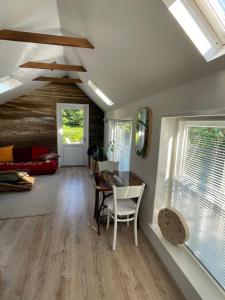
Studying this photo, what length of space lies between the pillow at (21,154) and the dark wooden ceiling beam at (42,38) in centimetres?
393

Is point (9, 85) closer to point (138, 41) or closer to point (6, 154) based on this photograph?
point (6, 154)

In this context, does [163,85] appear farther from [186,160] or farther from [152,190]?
[152,190]

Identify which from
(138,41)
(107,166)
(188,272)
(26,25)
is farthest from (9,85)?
(188,272)

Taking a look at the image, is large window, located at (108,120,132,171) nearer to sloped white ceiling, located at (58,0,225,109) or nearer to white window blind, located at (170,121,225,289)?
sloped white ceiling, located at (58,0,225,109)

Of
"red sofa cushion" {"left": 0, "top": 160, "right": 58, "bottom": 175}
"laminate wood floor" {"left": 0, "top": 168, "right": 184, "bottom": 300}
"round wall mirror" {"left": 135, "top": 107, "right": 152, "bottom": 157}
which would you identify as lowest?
"laminate wood floor" {"left": 0, "top": 168, "right": 184, "bottom": 300}

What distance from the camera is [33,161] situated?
519 cm

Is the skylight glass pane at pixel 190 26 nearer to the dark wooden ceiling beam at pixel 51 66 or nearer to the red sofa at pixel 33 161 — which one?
the dark wooden ceiling beam at pixel 51 66

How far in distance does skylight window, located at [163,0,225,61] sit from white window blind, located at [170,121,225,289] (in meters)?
0.59

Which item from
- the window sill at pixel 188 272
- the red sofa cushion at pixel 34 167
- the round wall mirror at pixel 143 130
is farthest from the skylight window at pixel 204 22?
the red sofa cushion at pixel 34 167

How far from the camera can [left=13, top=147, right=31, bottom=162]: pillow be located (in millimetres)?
5301

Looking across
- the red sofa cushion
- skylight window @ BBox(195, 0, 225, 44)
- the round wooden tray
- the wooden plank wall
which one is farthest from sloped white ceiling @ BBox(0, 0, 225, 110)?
the wooden plank wall

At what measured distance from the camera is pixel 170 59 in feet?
4.88

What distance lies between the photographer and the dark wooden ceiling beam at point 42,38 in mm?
1967

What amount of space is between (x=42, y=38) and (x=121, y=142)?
275 centimetres
